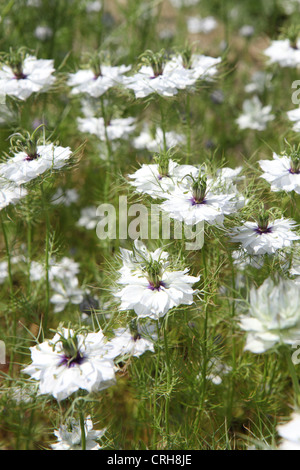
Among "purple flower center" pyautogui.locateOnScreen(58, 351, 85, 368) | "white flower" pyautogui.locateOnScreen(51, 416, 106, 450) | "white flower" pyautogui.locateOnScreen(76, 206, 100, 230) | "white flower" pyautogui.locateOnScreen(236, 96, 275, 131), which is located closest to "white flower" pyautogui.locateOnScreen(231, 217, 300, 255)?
"purple flower center" pyautogui.locateOnScreen(58, 351, 85, 368)

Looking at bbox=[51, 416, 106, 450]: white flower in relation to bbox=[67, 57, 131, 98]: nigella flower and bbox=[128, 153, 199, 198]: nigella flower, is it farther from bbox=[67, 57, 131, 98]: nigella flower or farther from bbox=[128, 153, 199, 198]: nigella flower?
bbox=[67, 57, 131, 98]: nigella flower

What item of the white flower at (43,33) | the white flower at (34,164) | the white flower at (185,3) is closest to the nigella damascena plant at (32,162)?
the white flower at (34,164)

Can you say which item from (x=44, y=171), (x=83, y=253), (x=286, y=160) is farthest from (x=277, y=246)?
(x=83, y=253)

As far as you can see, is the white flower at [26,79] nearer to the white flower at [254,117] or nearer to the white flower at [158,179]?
the white flower at [158,179]

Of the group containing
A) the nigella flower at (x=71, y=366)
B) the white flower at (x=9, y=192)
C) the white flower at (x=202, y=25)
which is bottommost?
the nigella flower at (x=71, y=366)

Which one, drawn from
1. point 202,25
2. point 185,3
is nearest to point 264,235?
point 202,25

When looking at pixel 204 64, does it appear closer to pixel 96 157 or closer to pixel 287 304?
pixel 96 157

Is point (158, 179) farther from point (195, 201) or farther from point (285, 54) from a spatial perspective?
point (285, 54)
